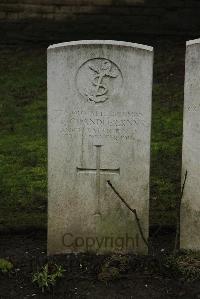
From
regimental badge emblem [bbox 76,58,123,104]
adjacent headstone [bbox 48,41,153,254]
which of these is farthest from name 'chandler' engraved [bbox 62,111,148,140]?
regimental badge emblem [bbox 76,58,123,104]

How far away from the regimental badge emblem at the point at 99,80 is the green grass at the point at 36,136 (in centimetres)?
142

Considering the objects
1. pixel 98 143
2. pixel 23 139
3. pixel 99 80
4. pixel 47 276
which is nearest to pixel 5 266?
pixel 47 276

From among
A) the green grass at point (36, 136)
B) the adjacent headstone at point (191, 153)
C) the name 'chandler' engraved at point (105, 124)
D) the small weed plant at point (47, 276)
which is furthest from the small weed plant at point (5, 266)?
the adjacent headstone at point (191, 153)

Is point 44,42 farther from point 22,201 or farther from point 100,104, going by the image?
point 100,104

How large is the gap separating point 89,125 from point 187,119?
73 centimetres

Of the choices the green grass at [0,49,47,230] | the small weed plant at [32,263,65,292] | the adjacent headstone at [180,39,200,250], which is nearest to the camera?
the small weed plant at [32,263,65,292]

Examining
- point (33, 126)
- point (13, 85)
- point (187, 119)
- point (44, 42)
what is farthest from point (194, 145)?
point (44, 42)

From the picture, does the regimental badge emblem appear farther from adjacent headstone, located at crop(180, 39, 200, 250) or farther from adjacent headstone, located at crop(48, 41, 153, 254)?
adjacent headstone, located at crop(180, 39, 200, 250)

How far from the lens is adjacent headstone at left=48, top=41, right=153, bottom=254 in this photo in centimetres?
474

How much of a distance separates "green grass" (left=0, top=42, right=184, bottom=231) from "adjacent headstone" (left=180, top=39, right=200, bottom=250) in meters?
0.62

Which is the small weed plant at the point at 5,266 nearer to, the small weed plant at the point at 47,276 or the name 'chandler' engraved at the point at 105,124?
the small weed plant at the point at 47,276

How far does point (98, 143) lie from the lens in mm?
4859

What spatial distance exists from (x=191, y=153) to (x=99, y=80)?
0.89m

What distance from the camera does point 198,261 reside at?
484 centimetres
